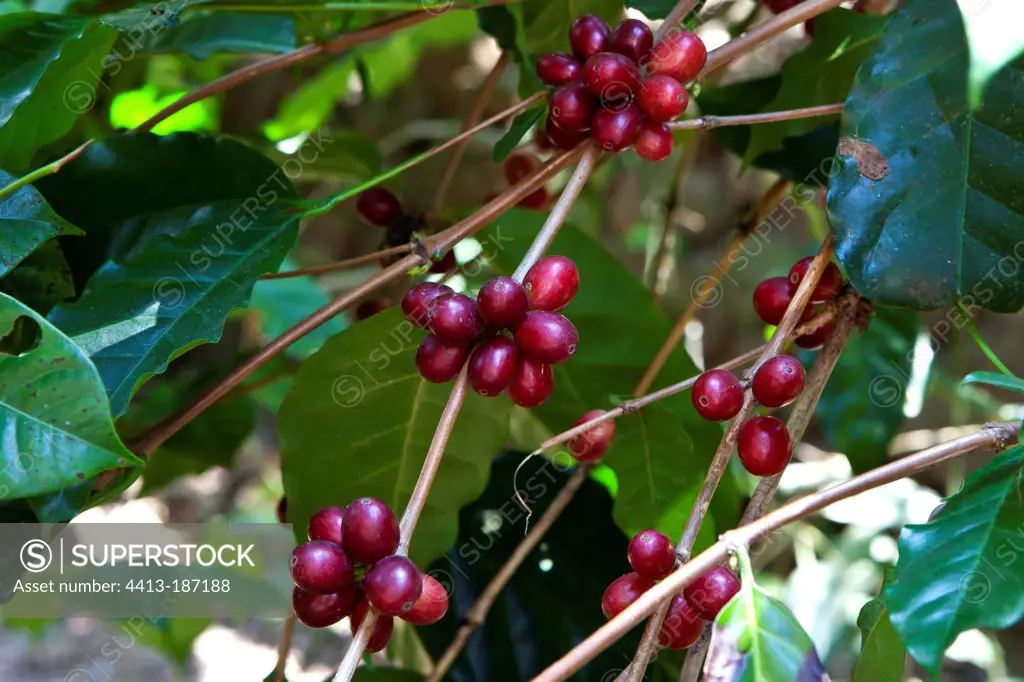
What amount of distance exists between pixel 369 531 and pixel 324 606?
0.20 ft

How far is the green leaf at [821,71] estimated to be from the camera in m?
0.87

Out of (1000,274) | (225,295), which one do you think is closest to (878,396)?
(1000,274)

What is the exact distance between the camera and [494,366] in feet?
1.84

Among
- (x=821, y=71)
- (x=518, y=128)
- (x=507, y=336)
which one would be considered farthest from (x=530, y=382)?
(x=821, y=71)

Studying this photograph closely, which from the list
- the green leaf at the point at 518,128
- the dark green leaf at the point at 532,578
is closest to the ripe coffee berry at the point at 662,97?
the green leaf at the point at 518,128

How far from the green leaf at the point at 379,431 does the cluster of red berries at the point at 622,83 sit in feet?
0.76

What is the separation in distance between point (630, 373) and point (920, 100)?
0.38m

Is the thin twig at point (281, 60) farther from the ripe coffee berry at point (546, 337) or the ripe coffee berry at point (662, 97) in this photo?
the ripe coffee berry at point (546, 337)

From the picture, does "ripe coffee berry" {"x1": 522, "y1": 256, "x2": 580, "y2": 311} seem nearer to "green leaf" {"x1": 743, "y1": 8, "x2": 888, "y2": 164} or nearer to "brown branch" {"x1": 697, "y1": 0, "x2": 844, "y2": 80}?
"brown branch" {"x1": 697, "y1": 0, "x2": 844, "y2": 80}

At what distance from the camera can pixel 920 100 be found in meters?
0.61

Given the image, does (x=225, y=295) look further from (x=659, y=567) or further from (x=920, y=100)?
(x=920, y=100)

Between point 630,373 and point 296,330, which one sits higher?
point 296,330

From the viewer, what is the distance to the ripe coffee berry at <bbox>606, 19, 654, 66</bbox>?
68 centimetres

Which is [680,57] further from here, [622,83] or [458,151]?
[458,151]
